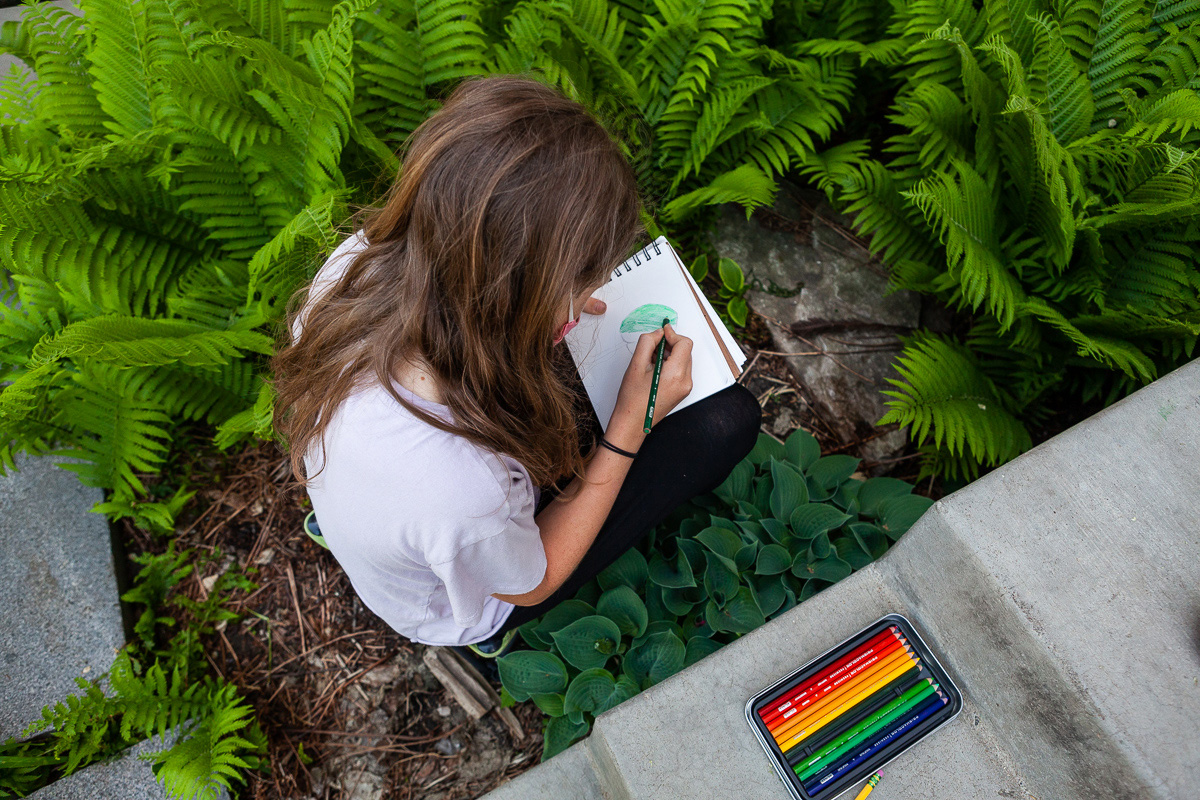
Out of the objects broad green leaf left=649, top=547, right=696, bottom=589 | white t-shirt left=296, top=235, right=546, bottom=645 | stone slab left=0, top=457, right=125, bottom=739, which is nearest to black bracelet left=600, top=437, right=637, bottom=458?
white t-shirt left=296, top=235, right=546, bottom=645

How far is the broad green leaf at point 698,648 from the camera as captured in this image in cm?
168

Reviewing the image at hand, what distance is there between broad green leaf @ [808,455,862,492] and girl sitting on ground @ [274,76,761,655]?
0.95 m

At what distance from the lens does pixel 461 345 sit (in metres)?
1.09

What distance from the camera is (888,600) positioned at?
1516 mm

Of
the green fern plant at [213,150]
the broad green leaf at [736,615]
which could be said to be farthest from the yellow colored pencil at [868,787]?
the green fern plant at [213,150]

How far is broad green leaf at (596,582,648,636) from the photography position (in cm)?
168

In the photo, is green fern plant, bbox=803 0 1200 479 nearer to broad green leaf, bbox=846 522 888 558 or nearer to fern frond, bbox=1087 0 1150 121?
fern frond, bbox=1087 0 1150 121

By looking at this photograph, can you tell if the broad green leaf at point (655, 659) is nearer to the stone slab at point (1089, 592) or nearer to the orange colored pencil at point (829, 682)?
the orange colored pencil at point (829, 682)

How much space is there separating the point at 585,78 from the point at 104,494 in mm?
2181

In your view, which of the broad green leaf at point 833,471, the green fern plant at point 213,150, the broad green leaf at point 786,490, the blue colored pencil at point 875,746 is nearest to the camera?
the blue colored pencil at point 875,746

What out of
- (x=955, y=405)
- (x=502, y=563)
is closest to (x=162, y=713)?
(x=502, y=563)

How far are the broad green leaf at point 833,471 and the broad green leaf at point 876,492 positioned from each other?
7cm

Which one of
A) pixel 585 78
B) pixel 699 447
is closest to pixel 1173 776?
pixel 699 447

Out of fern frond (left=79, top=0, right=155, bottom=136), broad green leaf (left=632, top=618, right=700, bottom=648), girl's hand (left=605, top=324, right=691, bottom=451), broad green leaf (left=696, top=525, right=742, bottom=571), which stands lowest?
broad green leaf (left=632, top=618, right=700, bottom=648)
